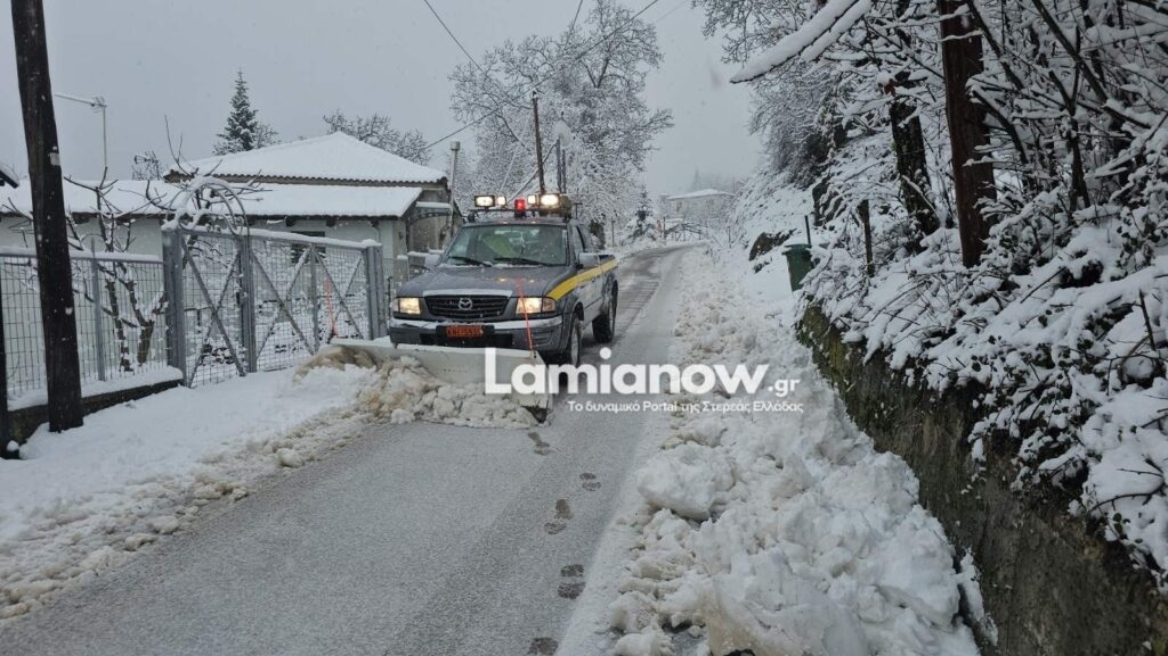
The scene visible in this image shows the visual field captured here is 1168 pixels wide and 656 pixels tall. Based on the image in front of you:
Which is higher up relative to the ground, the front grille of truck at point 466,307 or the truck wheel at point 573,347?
the front grille of truck at point 466,307

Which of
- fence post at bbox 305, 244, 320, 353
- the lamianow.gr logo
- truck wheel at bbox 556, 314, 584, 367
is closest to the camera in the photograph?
the lamianow.gr logo

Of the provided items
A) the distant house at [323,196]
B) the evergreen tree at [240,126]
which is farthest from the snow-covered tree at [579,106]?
the evergreen tree at [240,126]

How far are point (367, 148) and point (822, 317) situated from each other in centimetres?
2898

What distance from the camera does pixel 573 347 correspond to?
7695 mm

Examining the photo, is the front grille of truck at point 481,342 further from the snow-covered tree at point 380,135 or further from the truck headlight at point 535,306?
the snow-covered tree at point 380,135

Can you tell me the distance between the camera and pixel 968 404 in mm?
2832

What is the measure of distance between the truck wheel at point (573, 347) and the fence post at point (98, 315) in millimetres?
4319

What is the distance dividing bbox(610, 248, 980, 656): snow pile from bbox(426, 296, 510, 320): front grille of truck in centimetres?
292

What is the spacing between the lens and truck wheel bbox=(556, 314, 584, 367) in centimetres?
751

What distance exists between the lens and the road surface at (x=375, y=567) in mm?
2781

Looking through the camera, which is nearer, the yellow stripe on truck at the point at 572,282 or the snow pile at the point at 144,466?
the snow pile at the point at 144,466

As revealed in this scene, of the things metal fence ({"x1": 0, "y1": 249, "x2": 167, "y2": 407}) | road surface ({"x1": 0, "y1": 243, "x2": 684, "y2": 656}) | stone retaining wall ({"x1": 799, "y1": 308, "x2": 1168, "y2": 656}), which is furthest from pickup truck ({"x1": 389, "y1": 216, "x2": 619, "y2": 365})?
stone retaining wall ({"x1": 799, "y1": 308, "x2": 1168, "y2": 656})

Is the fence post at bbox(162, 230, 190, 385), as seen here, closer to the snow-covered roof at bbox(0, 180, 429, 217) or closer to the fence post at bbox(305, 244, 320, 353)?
the fence post at bbox(305, 244, 320, 353)

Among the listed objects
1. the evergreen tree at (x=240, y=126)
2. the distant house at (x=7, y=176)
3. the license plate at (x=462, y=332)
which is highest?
the evergreen tree at (x=240, y=126)
